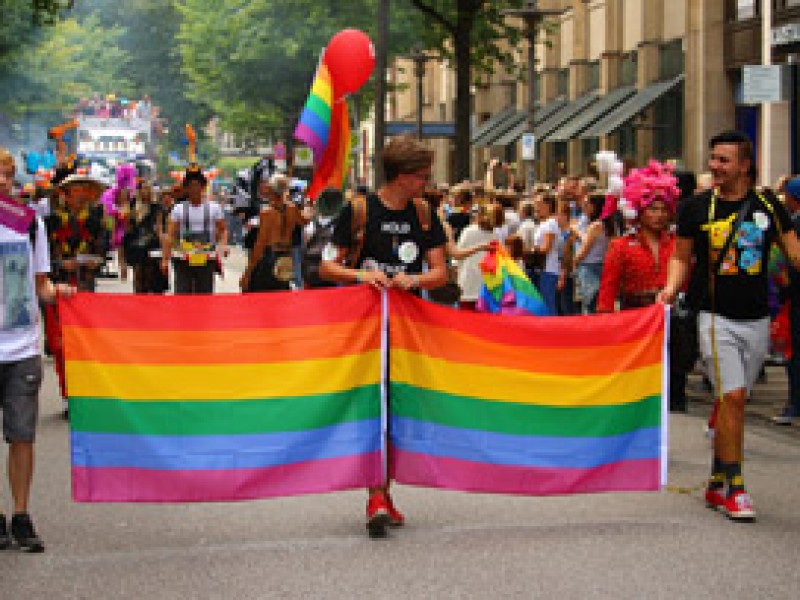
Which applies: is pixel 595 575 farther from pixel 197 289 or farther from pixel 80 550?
pixel 197 289

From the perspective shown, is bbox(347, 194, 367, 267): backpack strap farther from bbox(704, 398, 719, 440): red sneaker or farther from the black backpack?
the black backpack

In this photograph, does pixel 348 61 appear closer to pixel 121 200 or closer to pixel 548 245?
pixel 548 245

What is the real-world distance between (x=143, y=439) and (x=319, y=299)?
1.01m

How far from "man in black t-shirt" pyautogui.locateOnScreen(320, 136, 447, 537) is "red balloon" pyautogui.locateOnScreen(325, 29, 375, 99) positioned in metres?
9.13

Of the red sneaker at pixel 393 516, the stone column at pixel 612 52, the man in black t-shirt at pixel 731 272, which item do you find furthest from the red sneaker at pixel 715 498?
the stone column at pixel 612 52

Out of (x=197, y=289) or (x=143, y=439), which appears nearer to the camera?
(x=143, y=439)

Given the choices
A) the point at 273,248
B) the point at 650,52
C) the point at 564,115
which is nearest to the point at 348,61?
the point at 273,248

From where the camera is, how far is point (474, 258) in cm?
1639

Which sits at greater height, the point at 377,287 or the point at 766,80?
the point at 766,80

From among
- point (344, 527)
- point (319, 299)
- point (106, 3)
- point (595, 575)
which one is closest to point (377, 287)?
point (319, 299)

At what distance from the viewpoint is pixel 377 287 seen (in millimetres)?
7664

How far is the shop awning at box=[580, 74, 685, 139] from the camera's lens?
36375 millimetres

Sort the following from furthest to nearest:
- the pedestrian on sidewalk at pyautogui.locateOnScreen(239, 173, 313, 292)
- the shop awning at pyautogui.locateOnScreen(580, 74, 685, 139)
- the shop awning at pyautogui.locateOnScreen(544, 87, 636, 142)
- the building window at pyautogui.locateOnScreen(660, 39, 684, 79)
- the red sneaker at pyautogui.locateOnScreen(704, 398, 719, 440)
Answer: the shop awning at pyautogui.locateOnScreen(544, 87, 636, 142), the shop awning at pyautogui.locateOnScreen(580, 74, 685, 139), the building window at pyautogui.locateOnScreen(660, 39, 684, 79), the pedestrian on sidewalk at pyautogui.locateOnScreen(239, 173, 313, 292), the red sneaker at pyautogui.locateOnScreen(704, 398, 719, 440)

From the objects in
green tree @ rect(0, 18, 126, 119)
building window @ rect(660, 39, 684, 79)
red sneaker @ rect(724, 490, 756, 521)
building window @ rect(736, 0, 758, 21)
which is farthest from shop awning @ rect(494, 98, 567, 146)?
red sneaker @ rect(724, 490, 756, 521)
